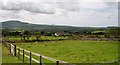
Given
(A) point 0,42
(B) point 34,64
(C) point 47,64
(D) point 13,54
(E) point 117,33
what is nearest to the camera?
(B) point 34,64

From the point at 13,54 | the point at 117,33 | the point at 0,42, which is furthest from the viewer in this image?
the point at 117,33

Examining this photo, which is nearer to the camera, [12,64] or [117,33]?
[12,64]

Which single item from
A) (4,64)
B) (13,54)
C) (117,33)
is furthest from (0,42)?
(117,33)

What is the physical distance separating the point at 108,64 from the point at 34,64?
5.39 metres

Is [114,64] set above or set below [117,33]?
above

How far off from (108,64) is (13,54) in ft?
28.0

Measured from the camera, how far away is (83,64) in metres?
17.5

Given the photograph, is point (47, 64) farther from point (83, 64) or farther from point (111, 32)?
point (111, 32)

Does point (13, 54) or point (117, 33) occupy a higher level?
point (13, 54)

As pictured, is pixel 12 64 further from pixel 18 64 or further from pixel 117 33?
pixel 117 33

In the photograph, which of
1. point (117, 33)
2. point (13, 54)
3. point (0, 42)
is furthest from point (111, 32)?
point (13, 54)

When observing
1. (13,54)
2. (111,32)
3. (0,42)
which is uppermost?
(13,54)

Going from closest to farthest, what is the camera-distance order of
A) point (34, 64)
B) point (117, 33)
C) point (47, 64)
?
point (34, 64), point (47, 64), point (117, 33)

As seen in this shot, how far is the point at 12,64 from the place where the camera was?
15.7 m
